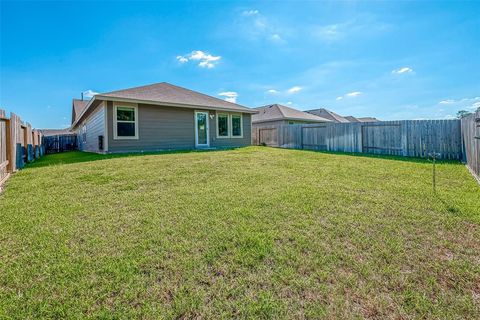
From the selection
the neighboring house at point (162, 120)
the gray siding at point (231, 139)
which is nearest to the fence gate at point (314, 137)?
the gray siding at point (231, 139)

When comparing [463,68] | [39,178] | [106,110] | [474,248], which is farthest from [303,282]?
[463,68]

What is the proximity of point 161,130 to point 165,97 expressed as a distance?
5.82 feet

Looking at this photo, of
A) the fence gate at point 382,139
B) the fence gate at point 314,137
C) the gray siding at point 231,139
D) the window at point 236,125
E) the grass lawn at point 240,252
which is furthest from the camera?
the window at point 236,125

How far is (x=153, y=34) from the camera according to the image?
11.0 meters

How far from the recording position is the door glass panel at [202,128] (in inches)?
520

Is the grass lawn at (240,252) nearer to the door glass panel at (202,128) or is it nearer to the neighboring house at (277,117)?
the door glass panel at (202,128)

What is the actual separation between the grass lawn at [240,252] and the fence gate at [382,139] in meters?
6.92

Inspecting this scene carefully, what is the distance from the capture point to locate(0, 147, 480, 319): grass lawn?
5.85ft

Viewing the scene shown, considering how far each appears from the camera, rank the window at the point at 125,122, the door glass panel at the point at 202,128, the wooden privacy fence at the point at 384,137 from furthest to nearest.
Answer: the door glass panel at the point at 202,128 < the window at the point at 125,122 < the wooden privacy fence at the point at 384,137

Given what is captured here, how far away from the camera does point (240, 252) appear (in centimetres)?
243

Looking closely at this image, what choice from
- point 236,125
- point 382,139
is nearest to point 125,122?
point 236,125

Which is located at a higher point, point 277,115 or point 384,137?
point 277,115

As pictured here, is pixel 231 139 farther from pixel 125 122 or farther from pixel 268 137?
pixel 125 122

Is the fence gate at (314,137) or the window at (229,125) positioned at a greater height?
the window at (229,125)
